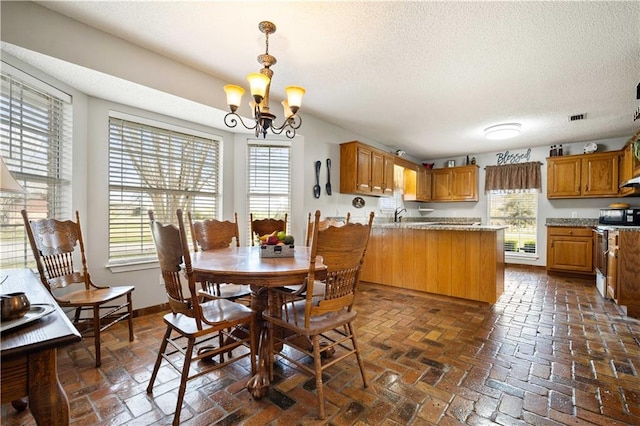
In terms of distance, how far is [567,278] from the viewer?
4.94 meters

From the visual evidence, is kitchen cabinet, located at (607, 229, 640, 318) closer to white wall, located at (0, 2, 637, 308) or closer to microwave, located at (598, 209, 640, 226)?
microwave, located at (598, 209, 640, 226)

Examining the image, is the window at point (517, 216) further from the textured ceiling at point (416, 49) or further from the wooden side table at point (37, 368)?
the wooden side table at point (37, 368)

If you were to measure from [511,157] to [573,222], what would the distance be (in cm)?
168

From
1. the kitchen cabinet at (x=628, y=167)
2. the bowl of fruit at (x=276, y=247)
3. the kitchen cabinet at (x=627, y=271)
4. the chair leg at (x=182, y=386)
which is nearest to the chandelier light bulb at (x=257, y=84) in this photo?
the bowl of fruit at (x=276, y=247)

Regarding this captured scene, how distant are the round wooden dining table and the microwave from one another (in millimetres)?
5008

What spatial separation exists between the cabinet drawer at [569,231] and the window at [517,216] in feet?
2.20

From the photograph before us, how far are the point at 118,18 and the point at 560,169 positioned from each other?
680 cm

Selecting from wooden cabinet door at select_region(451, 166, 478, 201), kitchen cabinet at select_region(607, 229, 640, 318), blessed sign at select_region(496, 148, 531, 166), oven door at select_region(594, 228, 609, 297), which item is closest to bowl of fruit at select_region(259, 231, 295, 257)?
kitchen cabinet at select_region(607, 229, 640, 318)

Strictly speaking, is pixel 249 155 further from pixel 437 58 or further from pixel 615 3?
pixel 615 3

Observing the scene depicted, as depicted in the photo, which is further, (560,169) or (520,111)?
(560,169)

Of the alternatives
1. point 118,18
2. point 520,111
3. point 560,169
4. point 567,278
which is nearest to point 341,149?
point 520,111

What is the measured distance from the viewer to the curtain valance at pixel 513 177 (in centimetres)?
567

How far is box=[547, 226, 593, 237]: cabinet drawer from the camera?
4816mm

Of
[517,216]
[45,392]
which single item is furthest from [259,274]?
[517,216]
